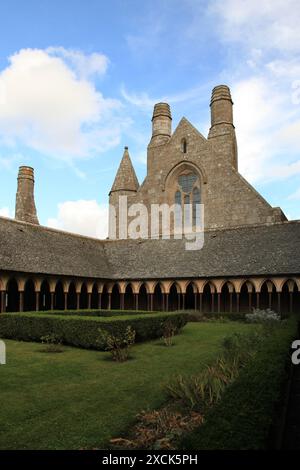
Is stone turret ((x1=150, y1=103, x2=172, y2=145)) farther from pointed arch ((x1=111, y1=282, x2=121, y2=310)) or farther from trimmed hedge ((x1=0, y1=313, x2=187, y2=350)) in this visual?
trimmed hedge ((x1=0, y1=313, x2=187, y2=350))

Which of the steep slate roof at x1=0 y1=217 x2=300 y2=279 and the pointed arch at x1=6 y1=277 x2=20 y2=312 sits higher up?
the steep slate roof at x1=0 y1=217 x2=300 y2=279

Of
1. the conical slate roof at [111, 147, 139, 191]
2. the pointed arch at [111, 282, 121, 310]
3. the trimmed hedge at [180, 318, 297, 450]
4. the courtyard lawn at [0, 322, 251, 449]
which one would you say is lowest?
the courtyard lawn at [0, 322, 251, 449]

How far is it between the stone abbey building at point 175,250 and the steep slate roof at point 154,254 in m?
0.08

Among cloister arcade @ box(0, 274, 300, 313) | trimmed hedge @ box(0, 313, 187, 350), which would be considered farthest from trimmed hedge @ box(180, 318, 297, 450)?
cloister arcade @ box(0, 274, 300, 313)

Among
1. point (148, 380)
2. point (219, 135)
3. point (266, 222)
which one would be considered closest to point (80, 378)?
point (148, 380)

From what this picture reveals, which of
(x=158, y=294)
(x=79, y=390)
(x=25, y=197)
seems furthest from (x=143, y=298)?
(x=79, y=390)

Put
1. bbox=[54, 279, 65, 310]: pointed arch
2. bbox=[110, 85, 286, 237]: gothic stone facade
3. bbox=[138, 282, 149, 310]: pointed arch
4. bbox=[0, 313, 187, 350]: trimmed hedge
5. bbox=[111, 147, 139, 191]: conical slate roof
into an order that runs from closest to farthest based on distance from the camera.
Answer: bbox=[0, 313, 187, 350]: trimmed hedge → bbox=[54, 279, 65, 310]: pointed arch → bbox=[138, 282, 149, 310]: pointed arch → bbox=[110, 85, 286, 237]: gothic stone facade → bbox=[111, 147, 139, 191]: conical slate roof

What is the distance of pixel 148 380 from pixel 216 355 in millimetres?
3331

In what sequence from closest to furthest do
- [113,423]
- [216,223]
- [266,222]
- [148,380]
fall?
1. [113,423]
2. [148,380]
3. [266,222]
4. [216,223]

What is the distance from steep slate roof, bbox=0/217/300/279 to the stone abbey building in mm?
77

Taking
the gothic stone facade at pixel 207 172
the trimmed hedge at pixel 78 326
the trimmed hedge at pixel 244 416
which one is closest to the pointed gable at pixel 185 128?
the gothic stone facade at pixel 207 172

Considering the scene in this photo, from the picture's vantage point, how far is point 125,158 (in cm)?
3872

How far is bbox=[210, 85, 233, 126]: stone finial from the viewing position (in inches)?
1278
